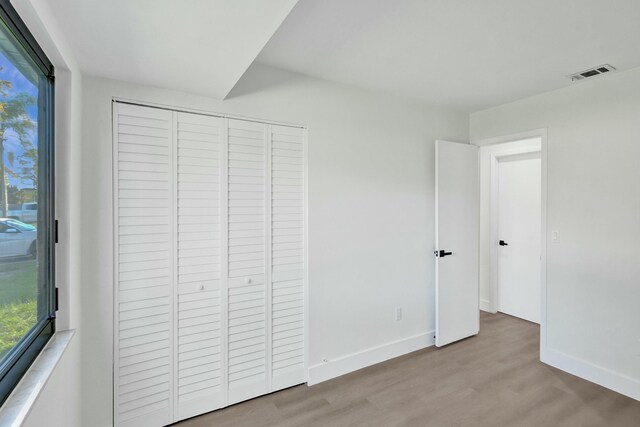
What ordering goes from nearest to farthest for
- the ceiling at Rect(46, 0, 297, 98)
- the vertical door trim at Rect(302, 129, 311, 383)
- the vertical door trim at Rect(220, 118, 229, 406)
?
the ceiling at Rect(46, 0, 297, 98), the vertical door trim at Rect(220, 118, 229, 406), the vertical door trim at Rect(302, 129, 311, 383)

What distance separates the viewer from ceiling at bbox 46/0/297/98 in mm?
1228

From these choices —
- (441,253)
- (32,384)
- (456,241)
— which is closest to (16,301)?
(32,384)

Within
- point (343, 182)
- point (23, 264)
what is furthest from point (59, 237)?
point (343, 182)

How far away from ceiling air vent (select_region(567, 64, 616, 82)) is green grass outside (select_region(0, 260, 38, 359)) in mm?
3627

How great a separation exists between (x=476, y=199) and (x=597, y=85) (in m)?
1.38

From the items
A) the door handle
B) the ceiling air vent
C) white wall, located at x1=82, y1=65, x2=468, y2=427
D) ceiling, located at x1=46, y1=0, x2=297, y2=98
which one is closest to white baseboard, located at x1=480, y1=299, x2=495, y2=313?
white wall, located at x1=82, y1=65, x2=468, y2=427

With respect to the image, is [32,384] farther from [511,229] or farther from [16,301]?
[511,229]

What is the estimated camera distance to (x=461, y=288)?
11.2 ft

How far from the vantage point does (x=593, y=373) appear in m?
2.68

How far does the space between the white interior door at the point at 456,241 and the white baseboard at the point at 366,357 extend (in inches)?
7.5

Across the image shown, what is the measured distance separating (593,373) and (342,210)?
8.06ft

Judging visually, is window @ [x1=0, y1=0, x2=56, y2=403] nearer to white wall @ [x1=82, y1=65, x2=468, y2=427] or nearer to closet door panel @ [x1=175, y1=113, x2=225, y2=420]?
white wall @ [x1=82, y1=65, x2=468, y2=427]

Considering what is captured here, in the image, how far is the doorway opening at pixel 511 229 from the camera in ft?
13.0

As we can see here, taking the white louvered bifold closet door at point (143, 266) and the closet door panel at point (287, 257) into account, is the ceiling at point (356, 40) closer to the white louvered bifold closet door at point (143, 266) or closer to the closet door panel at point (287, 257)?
the white louvered bifold closet door at point (143, 266)
